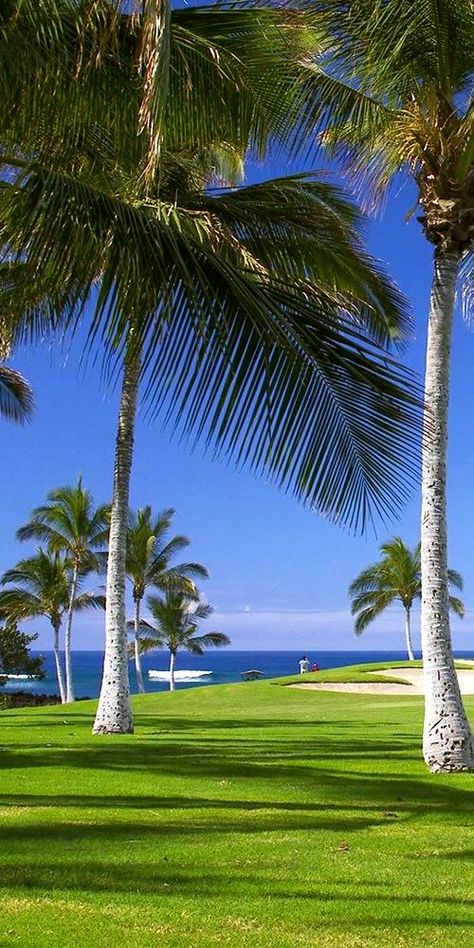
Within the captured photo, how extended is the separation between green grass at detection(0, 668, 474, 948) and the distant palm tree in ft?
41.5

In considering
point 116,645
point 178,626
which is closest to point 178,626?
point 178,626

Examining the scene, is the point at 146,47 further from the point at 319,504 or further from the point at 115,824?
the point at 115,824

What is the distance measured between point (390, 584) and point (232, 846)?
42282 mm

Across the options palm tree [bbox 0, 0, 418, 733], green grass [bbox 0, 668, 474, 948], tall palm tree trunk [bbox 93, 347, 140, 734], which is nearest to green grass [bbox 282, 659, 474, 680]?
tall palm tree trunk [bbox 93, 347, 140, 734]

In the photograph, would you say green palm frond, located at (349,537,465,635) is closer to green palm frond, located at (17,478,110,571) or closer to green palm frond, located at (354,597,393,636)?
green palm frond, located at (354,597,393,636)

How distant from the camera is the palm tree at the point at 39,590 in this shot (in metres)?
42.6

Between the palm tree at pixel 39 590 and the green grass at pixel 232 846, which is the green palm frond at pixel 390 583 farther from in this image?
the green grass at pixel 232 846

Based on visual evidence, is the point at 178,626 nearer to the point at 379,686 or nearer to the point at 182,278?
the point at 379,686

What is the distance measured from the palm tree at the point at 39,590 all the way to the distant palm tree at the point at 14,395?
53.3 feet

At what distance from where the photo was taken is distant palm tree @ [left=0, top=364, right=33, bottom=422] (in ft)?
83.5

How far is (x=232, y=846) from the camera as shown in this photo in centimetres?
722

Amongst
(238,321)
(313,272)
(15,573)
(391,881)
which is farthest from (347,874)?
(15,573)

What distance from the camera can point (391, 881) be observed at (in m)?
6.38

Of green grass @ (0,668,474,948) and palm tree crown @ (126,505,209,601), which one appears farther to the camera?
palm tree crown @ (126,505,209,601)
